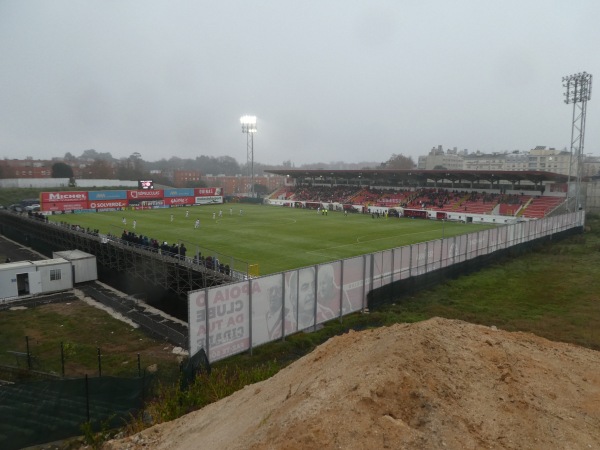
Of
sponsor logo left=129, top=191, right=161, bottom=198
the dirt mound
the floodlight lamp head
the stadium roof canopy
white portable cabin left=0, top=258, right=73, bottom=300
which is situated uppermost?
the floodlight lamp head

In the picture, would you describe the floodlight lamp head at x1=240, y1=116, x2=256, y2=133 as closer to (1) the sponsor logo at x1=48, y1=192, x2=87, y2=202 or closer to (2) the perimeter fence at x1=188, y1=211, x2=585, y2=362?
(1) the sponsor logo at x1=48, y1=192, x2=87, y2=202

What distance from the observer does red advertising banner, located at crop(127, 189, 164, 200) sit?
67.1m

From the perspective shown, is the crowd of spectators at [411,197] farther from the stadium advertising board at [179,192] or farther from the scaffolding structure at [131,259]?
the scaffolding structure at [131,259]

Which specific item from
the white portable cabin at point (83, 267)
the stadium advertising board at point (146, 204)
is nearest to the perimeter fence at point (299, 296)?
the white portable cabin at point (83, 267)

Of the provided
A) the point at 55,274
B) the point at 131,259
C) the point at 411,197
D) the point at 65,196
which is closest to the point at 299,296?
the point at 131,259

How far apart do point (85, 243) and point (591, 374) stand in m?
30.2

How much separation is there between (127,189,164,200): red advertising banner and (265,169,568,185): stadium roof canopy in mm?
23227

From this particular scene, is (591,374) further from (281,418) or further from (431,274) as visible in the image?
(431,274)

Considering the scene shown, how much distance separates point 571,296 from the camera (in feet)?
73.3

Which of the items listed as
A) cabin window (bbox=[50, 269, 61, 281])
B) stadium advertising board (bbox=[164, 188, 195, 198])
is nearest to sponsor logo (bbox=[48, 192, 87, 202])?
stadium advertising board (bbox=[164, 188, 195, 198])

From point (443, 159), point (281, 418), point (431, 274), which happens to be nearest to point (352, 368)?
point (281, 418)

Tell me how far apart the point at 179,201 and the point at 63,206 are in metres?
17.9

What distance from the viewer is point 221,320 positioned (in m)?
13.8

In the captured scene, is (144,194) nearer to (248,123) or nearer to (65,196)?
(65,196)
